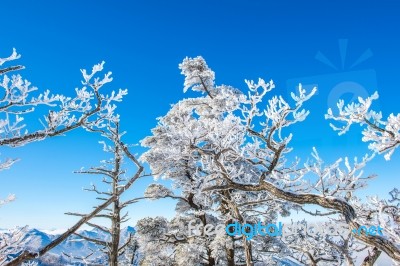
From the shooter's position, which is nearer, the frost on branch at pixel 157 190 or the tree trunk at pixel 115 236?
the tree trunk at pixel 115 236

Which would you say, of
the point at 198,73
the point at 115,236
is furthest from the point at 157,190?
the point at 198,73

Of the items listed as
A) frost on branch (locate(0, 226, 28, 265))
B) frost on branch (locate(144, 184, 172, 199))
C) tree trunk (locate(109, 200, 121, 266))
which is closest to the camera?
frost on branch (locate(0, 226, 28, 265))

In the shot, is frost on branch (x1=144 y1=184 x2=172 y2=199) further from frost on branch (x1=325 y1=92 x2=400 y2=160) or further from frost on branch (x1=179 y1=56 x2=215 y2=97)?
frost on branch (x1=325 y1=92 x2=400 y2=160)

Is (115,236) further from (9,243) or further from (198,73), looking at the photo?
(198,73)

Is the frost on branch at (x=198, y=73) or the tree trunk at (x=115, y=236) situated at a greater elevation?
the frost on branch at (x=198, y=73)

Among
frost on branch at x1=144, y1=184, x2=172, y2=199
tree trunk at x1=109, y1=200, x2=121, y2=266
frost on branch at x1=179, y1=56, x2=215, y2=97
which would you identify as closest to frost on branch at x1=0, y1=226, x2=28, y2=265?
tree trunk at x1=109, y1=200, x2=121, y2=266

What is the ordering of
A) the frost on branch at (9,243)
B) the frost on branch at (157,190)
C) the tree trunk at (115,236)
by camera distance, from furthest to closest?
the frost on branch at (157,190) < the tree trunk at (115,236) < the frost on branch at (9,243)

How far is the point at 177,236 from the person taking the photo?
53.6ft

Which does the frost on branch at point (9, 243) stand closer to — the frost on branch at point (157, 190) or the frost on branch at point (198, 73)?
the frost on branch at point (157, 190)

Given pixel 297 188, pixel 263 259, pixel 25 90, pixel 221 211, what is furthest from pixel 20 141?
pixel 263 259

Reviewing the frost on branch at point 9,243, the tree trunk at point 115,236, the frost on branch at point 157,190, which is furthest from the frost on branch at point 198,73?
the frost on branch at point 9,243

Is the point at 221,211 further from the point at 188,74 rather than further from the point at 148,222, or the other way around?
the point at 188,74

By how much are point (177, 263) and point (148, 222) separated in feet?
8.68

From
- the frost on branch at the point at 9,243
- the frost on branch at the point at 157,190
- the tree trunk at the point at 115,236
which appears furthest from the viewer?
the frost on branch at the point at 157,190
